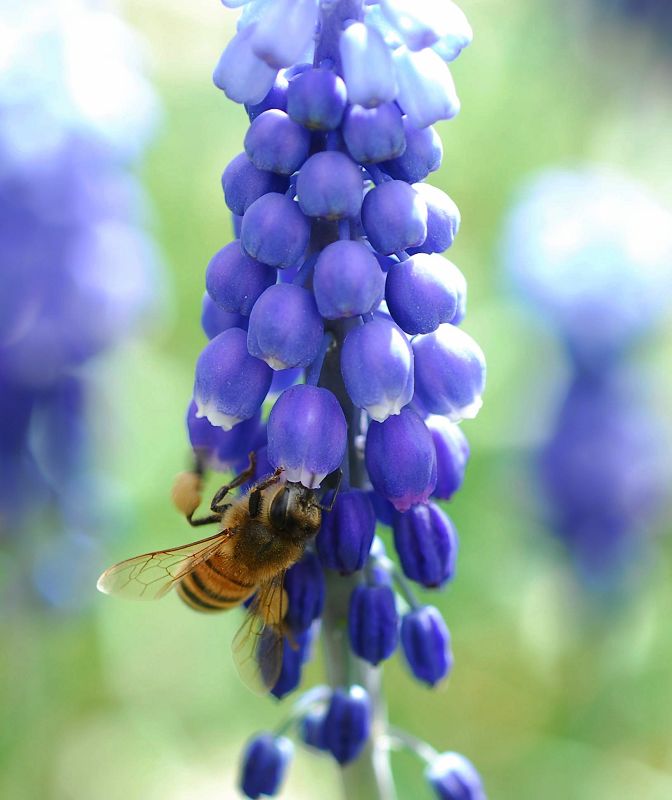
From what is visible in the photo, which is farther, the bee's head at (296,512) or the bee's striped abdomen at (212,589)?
the bee's striped abdomen at (212,589)

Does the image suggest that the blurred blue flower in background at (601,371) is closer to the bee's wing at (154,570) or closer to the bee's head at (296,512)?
the bee's wing at (154,570)

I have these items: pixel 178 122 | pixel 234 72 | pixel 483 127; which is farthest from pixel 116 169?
pixel 234 72

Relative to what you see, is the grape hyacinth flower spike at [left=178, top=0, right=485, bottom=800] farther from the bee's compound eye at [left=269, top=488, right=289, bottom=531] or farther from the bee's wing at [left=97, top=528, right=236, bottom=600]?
the bee's wing at [left=97, top=528, right=236, bottom=600]

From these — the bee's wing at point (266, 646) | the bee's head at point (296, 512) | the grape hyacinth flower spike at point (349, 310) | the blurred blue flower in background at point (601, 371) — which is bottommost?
the bee's wing at point (266, 646)

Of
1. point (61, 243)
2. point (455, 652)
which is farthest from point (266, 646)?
point (61, 243)

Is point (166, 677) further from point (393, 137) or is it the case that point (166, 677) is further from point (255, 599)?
point (393, 137)

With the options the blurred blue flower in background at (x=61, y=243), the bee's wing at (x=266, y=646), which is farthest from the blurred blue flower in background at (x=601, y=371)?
the bee's wing at (x=266, y=646)
